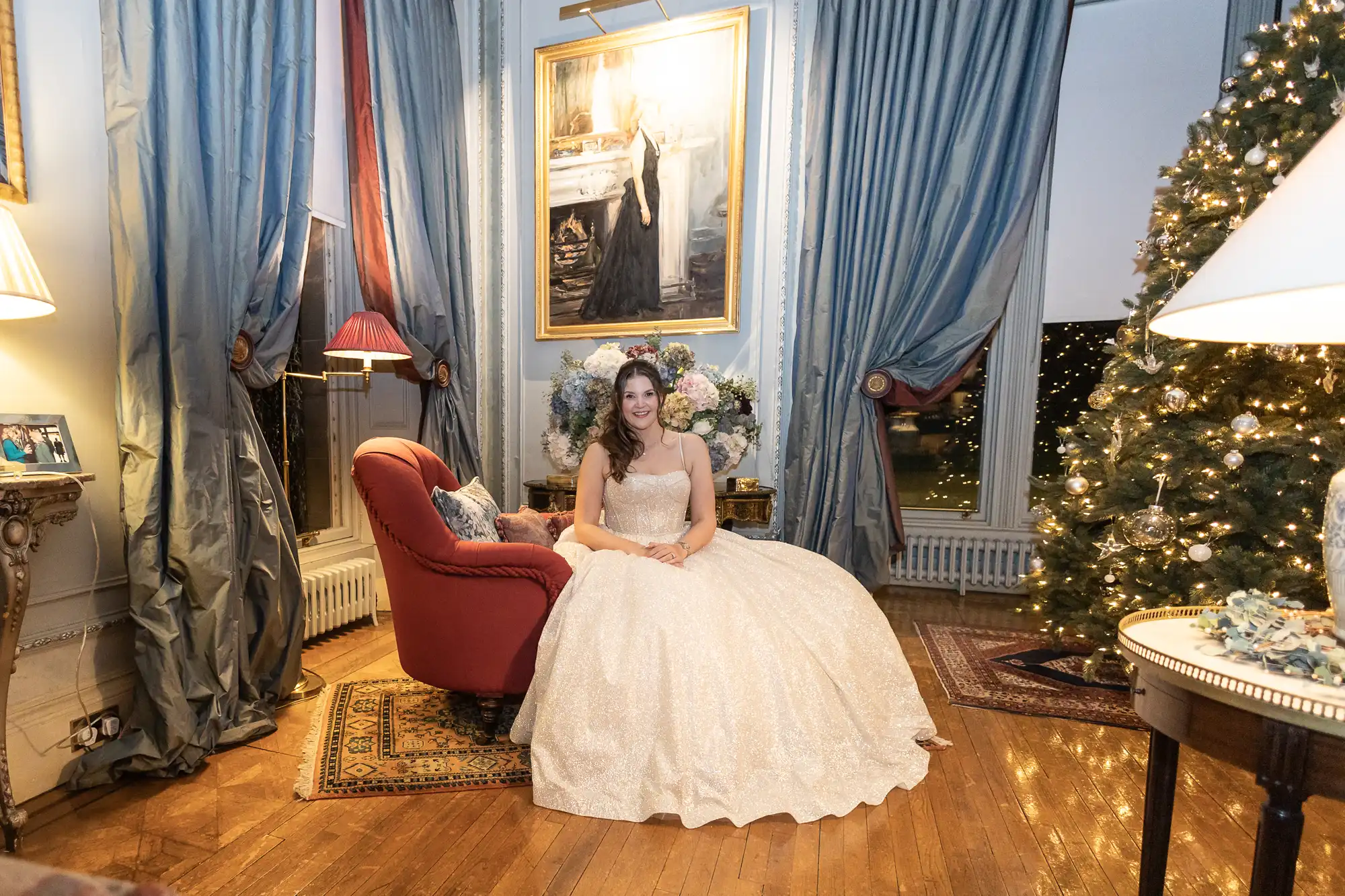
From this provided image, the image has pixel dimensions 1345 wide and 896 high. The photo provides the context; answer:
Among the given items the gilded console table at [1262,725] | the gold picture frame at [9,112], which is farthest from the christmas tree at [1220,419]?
the gold picture frame at [9,112]

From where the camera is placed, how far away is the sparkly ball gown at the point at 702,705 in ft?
6.40

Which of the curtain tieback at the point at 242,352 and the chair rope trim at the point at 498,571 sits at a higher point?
the curtain tieback at the point at 242,352

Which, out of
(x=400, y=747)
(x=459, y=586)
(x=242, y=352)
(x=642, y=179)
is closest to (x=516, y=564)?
(x=459, y=586)

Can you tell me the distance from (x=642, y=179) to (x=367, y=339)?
2243 mm

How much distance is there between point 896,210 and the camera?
12.9 feet

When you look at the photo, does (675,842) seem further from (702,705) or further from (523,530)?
(523,530)

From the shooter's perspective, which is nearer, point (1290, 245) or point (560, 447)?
point (1290, 245)

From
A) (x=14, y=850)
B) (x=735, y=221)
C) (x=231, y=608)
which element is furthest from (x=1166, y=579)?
(x=14, y=850)

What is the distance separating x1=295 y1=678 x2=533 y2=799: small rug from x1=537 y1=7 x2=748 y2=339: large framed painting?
262 cm

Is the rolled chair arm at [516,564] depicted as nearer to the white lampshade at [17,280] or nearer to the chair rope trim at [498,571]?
the chair rope trim at [498,571]

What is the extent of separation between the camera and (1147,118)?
402 centimetres

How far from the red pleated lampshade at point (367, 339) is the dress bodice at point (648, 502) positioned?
4.28 feet

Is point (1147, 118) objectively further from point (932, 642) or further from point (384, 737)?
point (384, 737)

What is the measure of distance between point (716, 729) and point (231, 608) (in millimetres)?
1859
